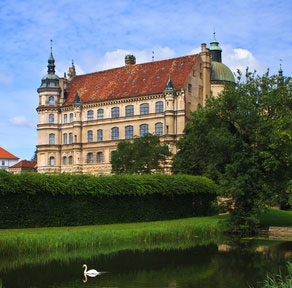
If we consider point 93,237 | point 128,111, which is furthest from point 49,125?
point 93,237

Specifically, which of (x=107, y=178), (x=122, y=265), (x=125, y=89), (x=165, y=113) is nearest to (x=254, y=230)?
(x=107, y=178)

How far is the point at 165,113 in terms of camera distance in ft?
225

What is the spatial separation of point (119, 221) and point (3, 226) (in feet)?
25.9

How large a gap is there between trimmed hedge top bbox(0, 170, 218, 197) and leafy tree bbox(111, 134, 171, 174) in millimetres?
12803

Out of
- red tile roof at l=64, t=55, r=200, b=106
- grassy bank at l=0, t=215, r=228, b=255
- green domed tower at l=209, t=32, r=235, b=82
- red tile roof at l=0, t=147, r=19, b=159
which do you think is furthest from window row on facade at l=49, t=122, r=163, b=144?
red tile roof at l=0, t=147, r=19, b=159

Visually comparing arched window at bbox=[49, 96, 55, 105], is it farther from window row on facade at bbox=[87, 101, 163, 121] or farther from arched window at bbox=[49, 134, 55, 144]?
window row on facade at bbox=[87, 101, 163, 121]

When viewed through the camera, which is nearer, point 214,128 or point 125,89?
point 214,128

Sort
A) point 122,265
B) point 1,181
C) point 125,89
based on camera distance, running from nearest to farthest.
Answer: point 122,265 < point 1,181 < point 125,89

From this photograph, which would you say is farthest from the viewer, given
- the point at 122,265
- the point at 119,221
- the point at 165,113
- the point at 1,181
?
the point at 165,113

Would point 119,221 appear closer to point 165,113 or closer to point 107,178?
point 107,178

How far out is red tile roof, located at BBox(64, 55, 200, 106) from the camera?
236 feet

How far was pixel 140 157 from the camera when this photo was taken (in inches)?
2077

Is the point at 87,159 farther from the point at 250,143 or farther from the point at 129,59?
the point at 250,143

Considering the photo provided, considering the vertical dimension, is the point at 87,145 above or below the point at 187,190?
above
